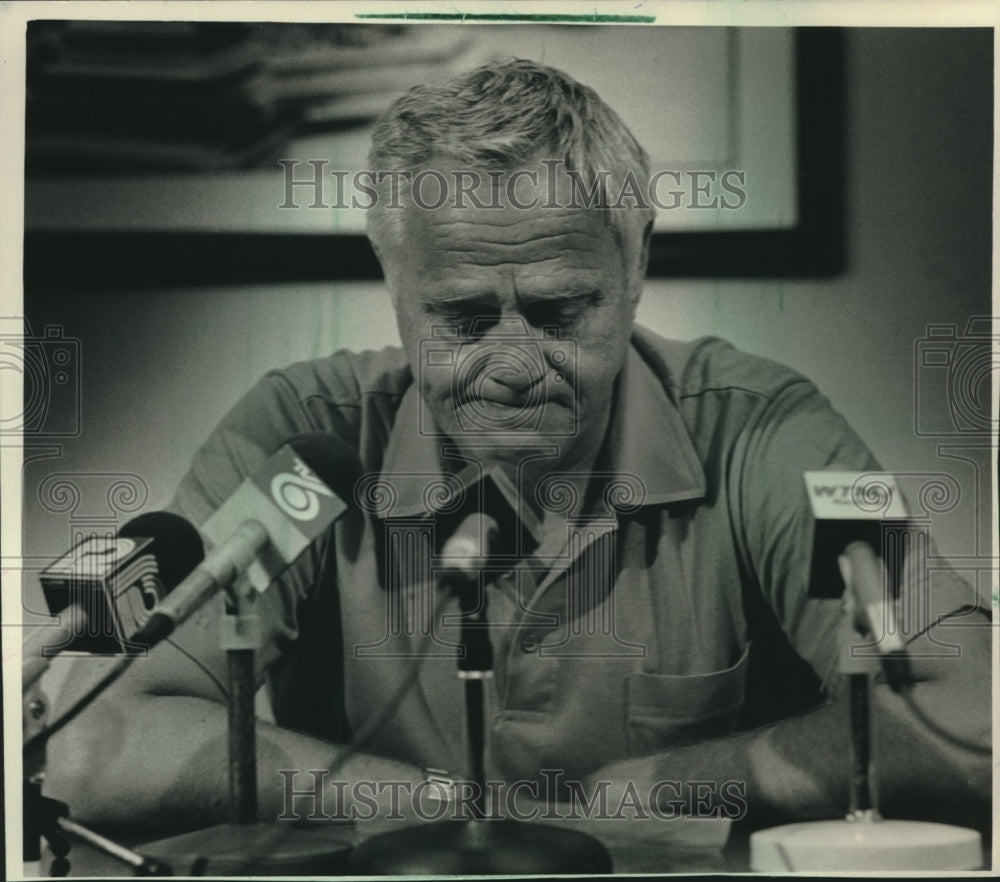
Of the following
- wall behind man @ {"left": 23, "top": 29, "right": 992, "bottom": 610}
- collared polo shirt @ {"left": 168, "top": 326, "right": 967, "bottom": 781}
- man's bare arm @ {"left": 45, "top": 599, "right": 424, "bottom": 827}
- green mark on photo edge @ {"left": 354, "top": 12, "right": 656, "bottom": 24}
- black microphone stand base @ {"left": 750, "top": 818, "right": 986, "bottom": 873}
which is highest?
green mark on photo edge @ {"left": 354, "top": 12, "right": 656, "bottom": 24}

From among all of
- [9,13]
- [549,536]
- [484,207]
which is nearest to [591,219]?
[484,207]

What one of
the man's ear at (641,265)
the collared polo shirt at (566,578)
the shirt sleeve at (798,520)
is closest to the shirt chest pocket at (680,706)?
the collared polo shirt at (566,578)

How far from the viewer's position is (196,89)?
2.94 metres

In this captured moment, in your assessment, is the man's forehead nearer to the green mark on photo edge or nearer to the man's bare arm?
the green mark on photo edge

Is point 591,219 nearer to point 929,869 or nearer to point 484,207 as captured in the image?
point 484,207

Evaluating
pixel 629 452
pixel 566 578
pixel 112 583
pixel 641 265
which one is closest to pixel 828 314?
pixel 641 265

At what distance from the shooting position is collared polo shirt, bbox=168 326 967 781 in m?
2.89

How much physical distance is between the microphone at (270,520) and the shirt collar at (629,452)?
0.37 feet

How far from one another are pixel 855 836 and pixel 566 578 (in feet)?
2.62

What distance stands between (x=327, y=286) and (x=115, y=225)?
0.46m

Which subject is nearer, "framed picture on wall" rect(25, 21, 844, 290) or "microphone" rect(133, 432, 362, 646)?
"microphone" rect(133, 432, 362, 646)

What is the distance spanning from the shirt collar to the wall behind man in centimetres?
13

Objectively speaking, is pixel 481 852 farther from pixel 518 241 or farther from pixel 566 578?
pixel 518 241

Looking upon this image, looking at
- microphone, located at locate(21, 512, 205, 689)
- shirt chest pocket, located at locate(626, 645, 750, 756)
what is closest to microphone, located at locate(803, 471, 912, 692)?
shirt chest pocket, located at locate(626, 645, 750, 756)
